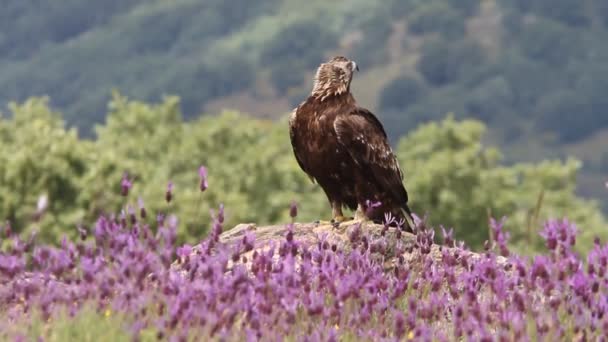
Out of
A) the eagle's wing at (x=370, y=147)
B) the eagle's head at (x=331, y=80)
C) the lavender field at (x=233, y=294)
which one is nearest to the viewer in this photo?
the lavender field at (x=233, y=294)

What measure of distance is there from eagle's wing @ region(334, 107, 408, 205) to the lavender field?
5115 mm

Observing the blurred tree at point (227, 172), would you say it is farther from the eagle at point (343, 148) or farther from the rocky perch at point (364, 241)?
the rocky perch at point (364, 241)

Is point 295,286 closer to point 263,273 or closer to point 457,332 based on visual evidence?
point 263,273

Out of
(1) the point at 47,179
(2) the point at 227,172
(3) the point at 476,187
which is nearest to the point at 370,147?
(1) the point at 47,179

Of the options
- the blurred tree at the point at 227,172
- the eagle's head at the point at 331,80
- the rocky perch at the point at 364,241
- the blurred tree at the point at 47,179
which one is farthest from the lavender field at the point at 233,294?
the blurred tree at the point at 227,172

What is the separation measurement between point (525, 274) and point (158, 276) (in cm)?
194

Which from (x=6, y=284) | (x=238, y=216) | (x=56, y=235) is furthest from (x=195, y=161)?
(x=6, y=284)

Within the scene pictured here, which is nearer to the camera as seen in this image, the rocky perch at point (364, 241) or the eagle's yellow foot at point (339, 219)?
the rocky perch at point (364, 241)

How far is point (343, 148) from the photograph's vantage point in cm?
1202

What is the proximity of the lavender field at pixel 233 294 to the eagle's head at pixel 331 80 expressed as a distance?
541cm

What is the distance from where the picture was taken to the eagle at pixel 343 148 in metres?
12.0

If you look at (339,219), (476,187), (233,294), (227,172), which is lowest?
(233,294)

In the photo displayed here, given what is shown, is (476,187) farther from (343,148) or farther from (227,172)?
(343,148)

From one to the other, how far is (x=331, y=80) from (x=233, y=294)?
6.74 m
